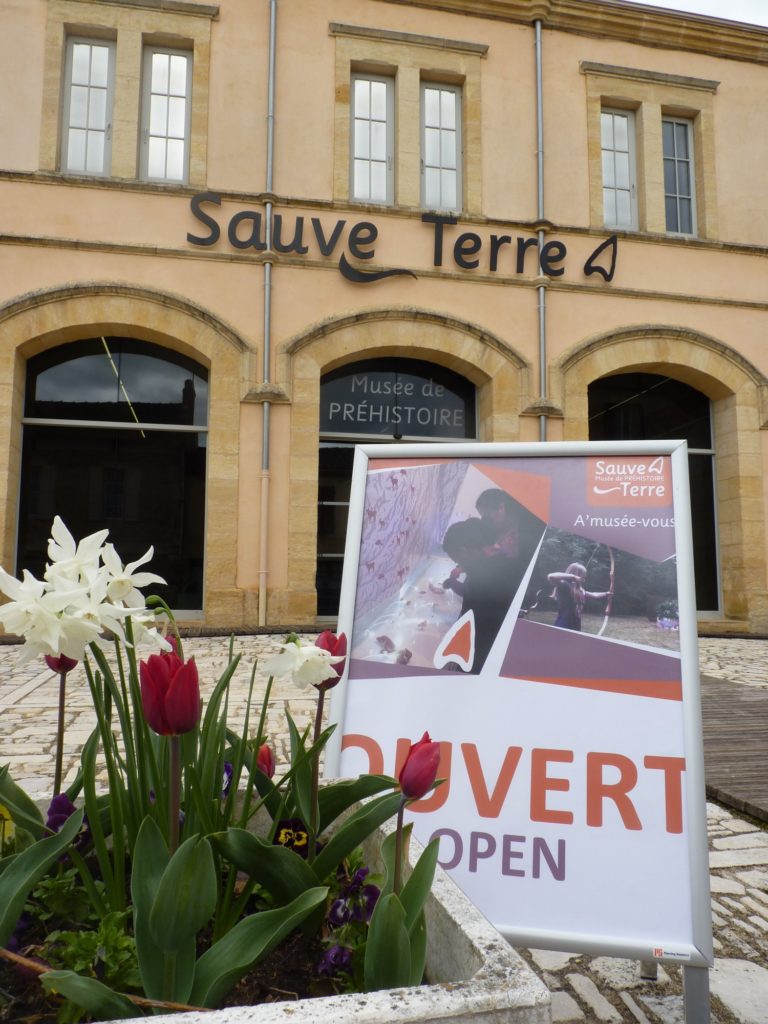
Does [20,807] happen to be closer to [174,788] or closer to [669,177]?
[174,788]

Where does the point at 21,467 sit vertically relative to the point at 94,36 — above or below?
below

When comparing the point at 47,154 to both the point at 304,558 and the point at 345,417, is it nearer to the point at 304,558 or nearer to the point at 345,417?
the point at 345,417

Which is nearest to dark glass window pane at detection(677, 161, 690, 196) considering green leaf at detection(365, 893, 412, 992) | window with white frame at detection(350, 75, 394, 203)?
window with white frame at detection(350, 75, 394, 203)

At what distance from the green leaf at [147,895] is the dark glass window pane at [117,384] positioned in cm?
963

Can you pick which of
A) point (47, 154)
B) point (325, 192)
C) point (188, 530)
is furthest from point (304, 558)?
point (47, 154)

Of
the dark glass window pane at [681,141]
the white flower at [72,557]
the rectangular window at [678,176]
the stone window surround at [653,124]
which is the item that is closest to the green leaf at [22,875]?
the white flower at [72,557]

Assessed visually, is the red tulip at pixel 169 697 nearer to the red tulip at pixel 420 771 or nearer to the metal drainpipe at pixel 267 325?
the red tulip at pixel 420 771

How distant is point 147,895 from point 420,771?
386 mm

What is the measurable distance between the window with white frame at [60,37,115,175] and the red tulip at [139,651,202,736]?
35.1ft

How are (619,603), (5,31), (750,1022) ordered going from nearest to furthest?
(750,1022) → (619,603) → (5,31)

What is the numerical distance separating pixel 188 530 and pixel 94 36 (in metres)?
6.76

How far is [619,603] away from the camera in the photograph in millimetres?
1881

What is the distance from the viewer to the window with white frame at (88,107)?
9883mm

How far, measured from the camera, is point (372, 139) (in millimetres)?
10648
